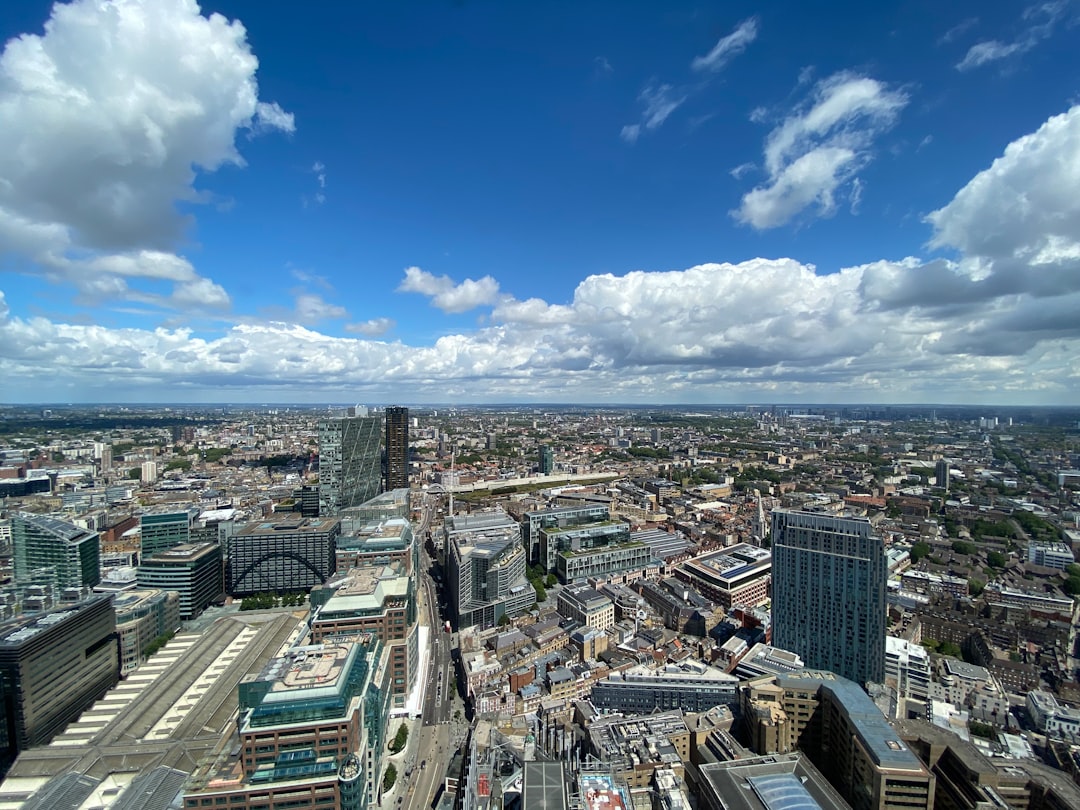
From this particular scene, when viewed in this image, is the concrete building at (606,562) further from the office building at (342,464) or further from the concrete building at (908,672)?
the office building at (342,464)

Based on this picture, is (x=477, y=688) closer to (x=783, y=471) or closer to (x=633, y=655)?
(x=633, y=655)

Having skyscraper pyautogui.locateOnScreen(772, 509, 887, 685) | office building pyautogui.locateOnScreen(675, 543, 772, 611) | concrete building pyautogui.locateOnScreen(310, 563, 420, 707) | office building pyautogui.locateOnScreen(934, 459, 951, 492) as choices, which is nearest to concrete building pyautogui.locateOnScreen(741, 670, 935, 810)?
skyscraper pyautogui.locateOnScreen(772, 509, 887, 685)

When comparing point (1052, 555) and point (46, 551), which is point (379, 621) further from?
point (1052, 555)

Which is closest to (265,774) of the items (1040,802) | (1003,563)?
(1040,802)

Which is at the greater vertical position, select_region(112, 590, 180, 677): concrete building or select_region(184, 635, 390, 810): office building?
select_region(184, 635, 390, 810): office building

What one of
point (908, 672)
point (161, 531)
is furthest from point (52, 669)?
point (908, 672)

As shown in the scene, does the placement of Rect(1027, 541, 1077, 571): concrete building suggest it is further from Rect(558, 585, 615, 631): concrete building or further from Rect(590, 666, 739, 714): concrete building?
Rect(558, 585, 615, 631): concrete building
